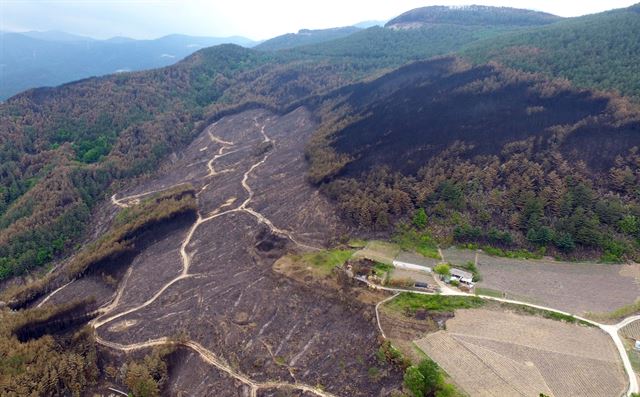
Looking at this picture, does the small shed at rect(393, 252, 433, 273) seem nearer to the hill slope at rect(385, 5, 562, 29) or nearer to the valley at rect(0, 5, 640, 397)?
the valley at rect(0, 5, 640, 397)

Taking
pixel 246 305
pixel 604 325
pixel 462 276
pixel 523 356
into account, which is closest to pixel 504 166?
pixel 462 276

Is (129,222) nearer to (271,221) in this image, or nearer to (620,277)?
(271,221)

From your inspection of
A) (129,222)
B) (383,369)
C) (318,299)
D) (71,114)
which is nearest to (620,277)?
(383,369)

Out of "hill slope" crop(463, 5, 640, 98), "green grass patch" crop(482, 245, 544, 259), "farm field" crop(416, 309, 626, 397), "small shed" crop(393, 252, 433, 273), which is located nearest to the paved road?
"farm field" crop(416, 309, 626, 397)

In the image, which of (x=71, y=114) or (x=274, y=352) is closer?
(x=274, y=352)

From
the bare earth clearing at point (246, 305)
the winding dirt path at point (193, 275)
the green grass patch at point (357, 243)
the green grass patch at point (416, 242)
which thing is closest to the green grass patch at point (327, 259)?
the green grass patch at point (357, 243)

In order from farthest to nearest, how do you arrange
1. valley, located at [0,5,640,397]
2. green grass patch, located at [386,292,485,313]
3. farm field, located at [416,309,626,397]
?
1. green grass patch, located at [386,292,485,313]
2. valley, located at [0,5,640,397]
3. farm field, located at [416,309,626,397]
